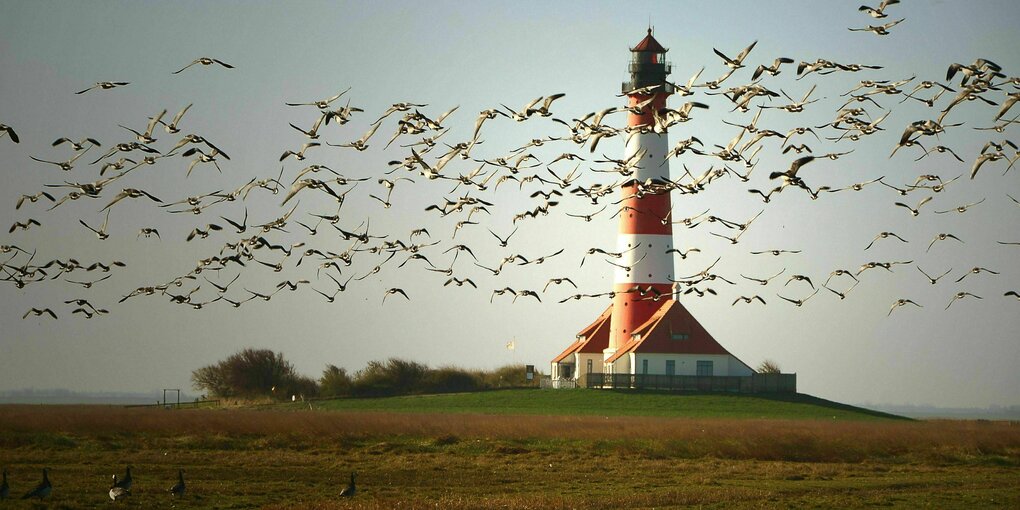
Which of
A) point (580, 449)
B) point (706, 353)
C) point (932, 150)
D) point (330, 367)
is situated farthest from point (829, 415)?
point (932, 150)

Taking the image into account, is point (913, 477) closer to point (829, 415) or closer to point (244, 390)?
point (829, 415)

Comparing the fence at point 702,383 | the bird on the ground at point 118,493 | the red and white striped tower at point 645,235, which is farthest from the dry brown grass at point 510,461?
the red and white striped tower at point 645,235

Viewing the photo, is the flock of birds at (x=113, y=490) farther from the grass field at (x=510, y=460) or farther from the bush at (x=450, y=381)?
the bush at (x=450, y=381)

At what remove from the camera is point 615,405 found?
284 ft

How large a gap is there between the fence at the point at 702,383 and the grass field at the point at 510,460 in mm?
20385

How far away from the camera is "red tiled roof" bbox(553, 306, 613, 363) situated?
4345 inches

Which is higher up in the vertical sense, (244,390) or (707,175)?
(707,175)

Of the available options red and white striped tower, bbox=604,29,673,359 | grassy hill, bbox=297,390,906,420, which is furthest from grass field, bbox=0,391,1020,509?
red and white striped tower, bbox=604,29,673,359

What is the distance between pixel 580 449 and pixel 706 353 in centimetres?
4364

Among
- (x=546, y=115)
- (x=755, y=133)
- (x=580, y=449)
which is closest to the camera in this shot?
(x=546, y=115)

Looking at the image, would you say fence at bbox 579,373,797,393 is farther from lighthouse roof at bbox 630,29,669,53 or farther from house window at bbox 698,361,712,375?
lighthouse roof at bbox 630,29,669,53

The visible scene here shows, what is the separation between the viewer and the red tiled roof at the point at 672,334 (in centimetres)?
9931

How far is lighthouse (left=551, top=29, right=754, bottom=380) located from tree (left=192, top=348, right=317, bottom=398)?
22904mm

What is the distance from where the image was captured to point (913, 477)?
162 ft
